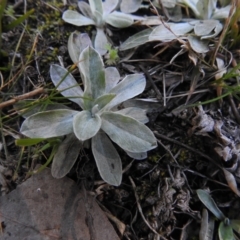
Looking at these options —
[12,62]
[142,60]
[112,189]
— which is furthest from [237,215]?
[12,62]

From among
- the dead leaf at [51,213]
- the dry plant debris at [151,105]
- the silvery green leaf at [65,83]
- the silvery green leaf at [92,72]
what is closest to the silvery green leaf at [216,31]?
the dry plant debris at [151,105]

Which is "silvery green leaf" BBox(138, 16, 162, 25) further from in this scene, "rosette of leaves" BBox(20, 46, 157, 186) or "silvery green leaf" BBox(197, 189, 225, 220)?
"silvery green leaf" BBox(197, 189, 225, 220)

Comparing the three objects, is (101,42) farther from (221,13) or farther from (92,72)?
(221,13)

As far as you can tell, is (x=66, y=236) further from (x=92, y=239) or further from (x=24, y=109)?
(x=24, y=109)

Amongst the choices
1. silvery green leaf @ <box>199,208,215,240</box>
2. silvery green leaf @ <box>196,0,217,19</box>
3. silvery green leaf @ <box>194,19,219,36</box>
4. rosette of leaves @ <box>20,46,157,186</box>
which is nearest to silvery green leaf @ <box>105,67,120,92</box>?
rosette of leaves @ <box>20,46,157,186</box>

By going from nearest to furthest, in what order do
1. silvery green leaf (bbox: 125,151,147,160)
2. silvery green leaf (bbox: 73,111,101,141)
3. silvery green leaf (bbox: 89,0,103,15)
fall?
Result: silvery green leaf (bbox: 73,111,101,141)
silvery green leaf (bbox: 125,151,147,160)
silvery green leaf (bbox: 89,0,103,15)

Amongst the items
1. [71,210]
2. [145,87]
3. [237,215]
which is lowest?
[237,215]
